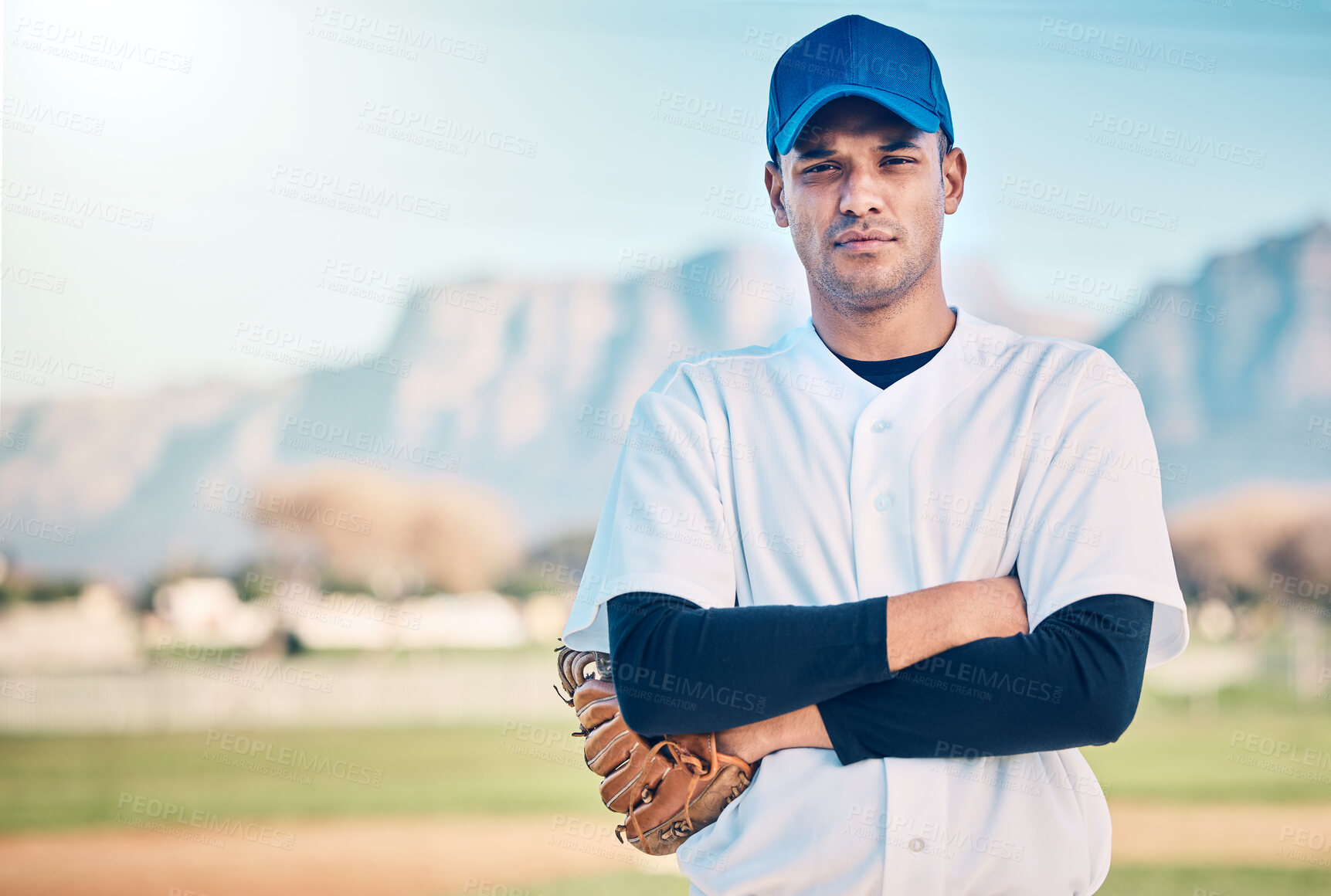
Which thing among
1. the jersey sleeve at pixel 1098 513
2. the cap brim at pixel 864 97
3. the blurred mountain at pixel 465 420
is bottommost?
the jersey sleeve at pixel 1098 513

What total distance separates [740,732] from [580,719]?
0.31 meters

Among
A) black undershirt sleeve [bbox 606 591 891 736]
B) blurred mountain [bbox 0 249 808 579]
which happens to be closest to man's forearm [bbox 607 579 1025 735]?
black undershirt sleeve [bbox 606 591 891 736]

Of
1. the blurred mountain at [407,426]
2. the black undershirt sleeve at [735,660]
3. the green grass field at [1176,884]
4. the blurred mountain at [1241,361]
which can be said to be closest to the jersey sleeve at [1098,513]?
the black undershirt sleeve at [735,660]

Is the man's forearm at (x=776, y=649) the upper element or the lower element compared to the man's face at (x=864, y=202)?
lower

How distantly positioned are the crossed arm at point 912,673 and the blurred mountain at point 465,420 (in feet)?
67.7

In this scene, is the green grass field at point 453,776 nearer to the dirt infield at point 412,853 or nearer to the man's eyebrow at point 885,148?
the dirt infield at point 412,853

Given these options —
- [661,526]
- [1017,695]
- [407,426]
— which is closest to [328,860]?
[661,526]

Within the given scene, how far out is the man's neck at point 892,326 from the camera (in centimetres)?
156

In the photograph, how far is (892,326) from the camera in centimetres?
157

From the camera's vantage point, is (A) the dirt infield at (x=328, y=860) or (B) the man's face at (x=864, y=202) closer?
(B) the man's face at (x=864, y=202)

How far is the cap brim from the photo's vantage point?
1.47m

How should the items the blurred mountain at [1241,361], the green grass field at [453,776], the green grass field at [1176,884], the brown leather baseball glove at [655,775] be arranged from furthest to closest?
the blurred mountain at [1241,361], the green grass field at [453,776], the green grass field at [1176,884], the brown leather baseball glove at [655,775]

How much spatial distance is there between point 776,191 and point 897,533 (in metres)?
0.61

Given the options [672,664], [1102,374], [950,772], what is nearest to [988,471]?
[1102,374]
